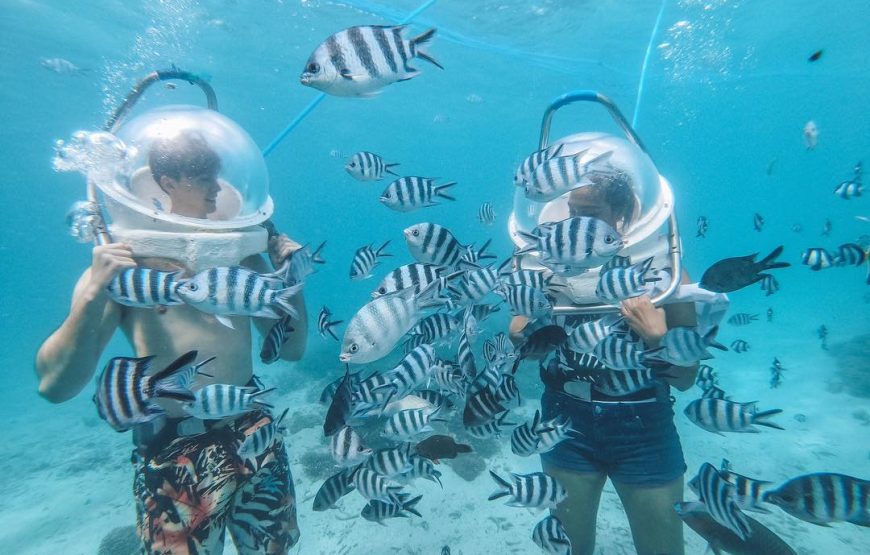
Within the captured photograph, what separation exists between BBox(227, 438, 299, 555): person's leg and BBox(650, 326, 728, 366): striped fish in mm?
2792

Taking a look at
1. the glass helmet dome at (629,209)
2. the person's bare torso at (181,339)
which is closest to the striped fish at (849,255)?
the glass helmet dome at (629,209)

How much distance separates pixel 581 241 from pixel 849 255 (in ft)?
16.6

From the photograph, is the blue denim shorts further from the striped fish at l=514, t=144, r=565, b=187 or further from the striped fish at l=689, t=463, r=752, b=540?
the striped fish at l=514, t=144, r=565, b=187

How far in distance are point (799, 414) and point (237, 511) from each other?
13385mm

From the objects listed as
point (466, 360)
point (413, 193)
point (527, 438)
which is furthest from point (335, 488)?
point (413, 193)

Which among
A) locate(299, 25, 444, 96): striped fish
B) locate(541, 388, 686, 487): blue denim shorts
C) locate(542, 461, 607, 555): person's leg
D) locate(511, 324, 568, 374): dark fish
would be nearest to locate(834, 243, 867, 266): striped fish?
locate(541, 388, 686, 487): blue denim shorts

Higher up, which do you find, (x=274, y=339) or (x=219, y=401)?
(x=274, y=339)

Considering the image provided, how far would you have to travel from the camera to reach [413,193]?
3.53 metres

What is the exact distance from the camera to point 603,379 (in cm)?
317

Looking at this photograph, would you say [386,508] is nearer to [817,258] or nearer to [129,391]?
[129,391]

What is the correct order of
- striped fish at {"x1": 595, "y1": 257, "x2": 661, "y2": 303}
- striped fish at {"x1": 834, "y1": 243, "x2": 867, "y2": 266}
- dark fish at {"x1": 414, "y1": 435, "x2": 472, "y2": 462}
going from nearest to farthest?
striped fish at {"x1": 595, "y1": 257, "x2": 661, "y2": 303} → dark fish at {"x1": 414, "y1": 435, "x2": 472, "y2": 462} → striped fish at {"x1": 834, "y1": 243, "x2": 867, "y2": 266}

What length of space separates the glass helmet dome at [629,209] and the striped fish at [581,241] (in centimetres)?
61

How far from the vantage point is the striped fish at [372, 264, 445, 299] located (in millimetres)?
2715

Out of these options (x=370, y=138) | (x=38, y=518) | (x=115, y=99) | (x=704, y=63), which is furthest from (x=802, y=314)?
(x=115, y=99)
